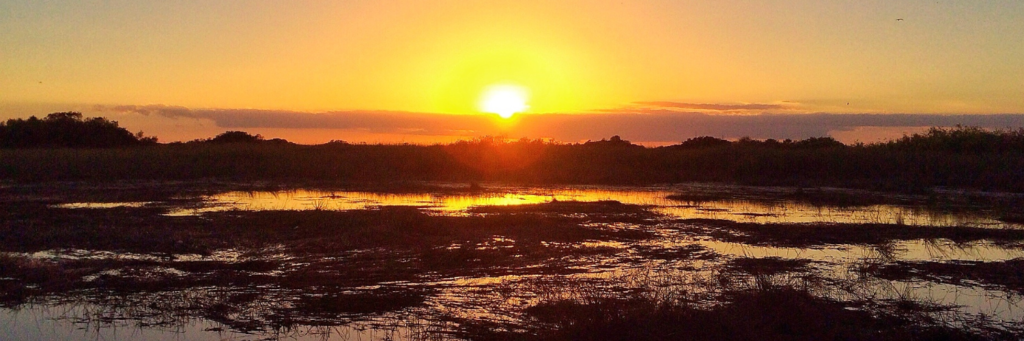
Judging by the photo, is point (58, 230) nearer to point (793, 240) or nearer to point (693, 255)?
point (693, 255)

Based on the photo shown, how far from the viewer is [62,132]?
135 feet

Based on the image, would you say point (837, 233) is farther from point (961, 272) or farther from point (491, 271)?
point (491, 271)

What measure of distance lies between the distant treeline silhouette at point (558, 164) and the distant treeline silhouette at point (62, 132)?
39.1ft

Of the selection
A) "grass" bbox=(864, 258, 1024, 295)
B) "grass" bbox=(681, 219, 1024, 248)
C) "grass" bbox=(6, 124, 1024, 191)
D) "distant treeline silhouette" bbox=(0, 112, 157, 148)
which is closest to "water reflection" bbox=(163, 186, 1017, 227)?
"grass" bbox=(681, 219, 1024, 248)

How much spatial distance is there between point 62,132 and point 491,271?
40.7 metres

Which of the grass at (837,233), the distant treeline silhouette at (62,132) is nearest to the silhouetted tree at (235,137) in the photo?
the distant treeline silhouette at (62,132)

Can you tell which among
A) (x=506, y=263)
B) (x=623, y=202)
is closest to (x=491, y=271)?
(x=506, y=263)

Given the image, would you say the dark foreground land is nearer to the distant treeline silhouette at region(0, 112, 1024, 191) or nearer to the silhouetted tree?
the distant treeline silhouette at region(0, 112, 1024, 191)

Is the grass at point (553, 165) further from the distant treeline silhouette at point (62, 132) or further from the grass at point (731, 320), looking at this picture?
the grass at point (731, 320)

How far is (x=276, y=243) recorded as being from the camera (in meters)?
10.6

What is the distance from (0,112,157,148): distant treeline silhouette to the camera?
40.2m

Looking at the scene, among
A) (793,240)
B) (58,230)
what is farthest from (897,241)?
(58,230)

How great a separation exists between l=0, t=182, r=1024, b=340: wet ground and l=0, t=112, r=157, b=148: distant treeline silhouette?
95.3 ft

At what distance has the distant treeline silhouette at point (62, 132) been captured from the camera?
132 feet
